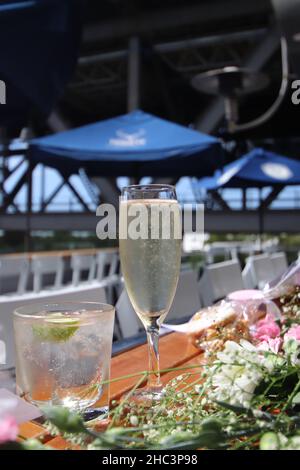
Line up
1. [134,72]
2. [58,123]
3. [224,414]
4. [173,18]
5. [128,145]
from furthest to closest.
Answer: [58,123]
[134,72]
[173,18]
[128,145]
[224,414]

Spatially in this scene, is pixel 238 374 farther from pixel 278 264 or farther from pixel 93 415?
pixel 278 264

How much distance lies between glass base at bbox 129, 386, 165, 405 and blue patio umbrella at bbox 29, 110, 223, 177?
2.55m

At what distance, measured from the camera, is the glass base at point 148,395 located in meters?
0.52

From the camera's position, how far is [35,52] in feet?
6.08

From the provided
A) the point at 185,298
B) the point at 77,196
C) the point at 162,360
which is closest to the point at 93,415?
the point at 162,360

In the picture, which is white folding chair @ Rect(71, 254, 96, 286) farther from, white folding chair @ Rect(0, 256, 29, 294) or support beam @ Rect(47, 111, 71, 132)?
support beam @ Rect(47, 111, 71, 132)

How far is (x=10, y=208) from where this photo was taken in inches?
509

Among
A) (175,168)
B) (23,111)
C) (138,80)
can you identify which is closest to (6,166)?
(138,80)

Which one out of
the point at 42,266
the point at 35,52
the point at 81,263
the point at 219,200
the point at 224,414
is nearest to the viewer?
the point at 224,414

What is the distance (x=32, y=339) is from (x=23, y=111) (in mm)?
1718

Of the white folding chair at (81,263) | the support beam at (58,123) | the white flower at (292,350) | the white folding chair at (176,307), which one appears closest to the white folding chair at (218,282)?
the white folding chair at (176,307)

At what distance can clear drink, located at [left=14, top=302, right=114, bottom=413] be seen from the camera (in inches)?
19.4

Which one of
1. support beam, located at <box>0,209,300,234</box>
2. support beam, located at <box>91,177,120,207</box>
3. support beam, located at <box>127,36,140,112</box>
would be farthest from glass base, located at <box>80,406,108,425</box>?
support beam, located at <box>91,177,120,207</box>

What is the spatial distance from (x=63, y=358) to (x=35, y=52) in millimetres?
1640
